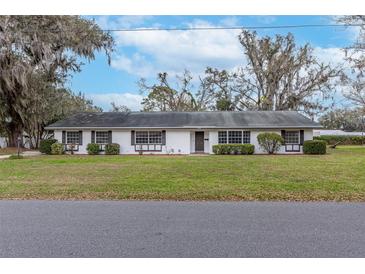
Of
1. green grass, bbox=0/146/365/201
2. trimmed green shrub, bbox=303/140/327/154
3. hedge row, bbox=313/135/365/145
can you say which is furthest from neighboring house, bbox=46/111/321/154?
hedge row, bbox=313/135/365/145

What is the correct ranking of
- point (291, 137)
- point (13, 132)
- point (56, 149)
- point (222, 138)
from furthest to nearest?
1. point (13, 132)
2. point (222, 138)
3. point (291, 137)
4. point (56, 149)

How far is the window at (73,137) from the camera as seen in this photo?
73.8 ft

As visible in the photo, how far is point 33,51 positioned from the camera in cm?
2033

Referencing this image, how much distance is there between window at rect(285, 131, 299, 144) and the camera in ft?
71.9

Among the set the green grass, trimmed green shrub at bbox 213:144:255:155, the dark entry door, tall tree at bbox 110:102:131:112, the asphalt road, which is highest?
tall tree at bbox 110:102:131:112

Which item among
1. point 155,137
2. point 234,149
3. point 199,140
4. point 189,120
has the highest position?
point 189,120

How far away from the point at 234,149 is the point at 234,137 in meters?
1.23

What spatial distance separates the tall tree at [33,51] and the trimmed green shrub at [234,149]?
1039cm

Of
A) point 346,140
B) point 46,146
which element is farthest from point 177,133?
point 346,140

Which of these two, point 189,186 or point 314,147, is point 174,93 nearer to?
point 314,147

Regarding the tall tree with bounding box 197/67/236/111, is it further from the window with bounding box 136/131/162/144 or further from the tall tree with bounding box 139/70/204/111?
the window with bounding box 136/131/162/144

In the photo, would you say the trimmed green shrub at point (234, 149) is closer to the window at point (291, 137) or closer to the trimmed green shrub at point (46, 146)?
the window at point (291, 137)

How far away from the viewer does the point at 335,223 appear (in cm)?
509
